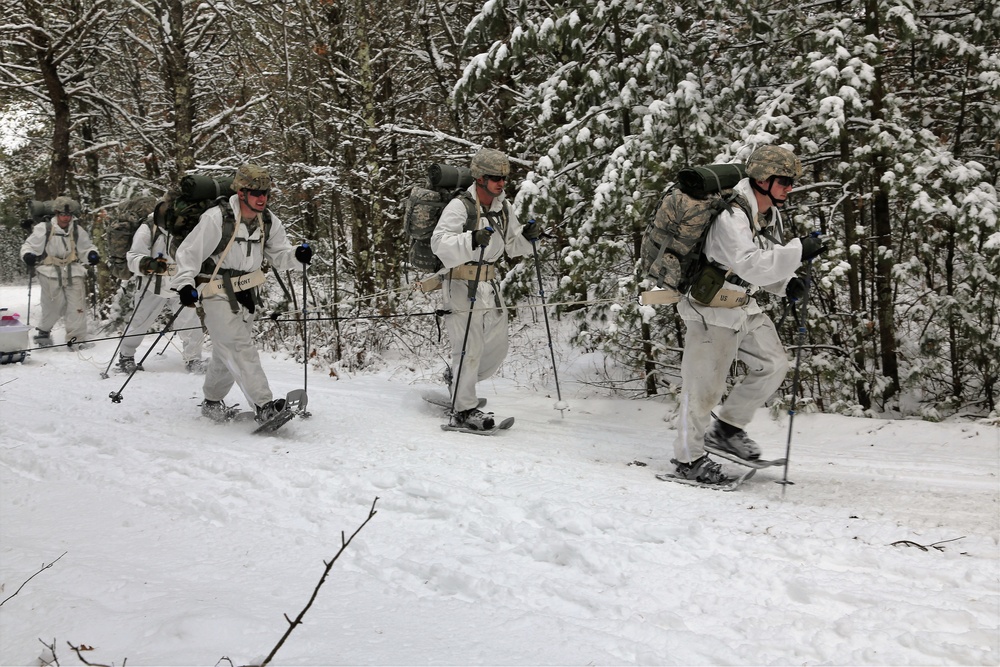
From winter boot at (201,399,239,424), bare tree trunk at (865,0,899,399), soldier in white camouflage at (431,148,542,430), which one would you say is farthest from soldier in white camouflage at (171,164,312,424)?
bare tree trunk at (865,0,899,399)

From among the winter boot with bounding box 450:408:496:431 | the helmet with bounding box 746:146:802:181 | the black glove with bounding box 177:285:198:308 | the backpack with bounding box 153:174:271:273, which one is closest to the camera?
the helmet with bounding box 746:146:802:181

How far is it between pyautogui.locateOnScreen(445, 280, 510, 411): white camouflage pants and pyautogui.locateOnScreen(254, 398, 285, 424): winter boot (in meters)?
1.67

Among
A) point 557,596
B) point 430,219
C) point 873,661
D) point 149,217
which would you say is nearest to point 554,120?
point 430,219

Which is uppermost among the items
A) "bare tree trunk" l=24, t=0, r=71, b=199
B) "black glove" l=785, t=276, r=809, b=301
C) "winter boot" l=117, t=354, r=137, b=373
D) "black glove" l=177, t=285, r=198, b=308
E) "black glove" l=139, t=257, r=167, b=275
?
"bare tree trunk" l=24, t=0, r=71, b=199

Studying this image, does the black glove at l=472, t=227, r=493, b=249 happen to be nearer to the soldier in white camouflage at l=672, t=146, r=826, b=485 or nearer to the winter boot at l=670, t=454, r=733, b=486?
the soldier in white camouflage at l=672, t=146, r=826, b=485

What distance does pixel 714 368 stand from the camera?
5.58 m

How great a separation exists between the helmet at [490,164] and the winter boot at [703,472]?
3.18 meters

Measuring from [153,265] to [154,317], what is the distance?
68.5 inches

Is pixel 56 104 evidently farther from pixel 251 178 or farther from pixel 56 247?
pixel 251 178

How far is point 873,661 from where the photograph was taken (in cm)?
278

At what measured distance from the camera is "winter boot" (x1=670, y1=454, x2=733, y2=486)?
5.48 meters

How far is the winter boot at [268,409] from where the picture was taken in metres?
6.73

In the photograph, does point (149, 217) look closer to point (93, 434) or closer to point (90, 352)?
point (90, 352)

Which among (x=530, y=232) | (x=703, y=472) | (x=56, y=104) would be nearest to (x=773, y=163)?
(x=703, y=472)
